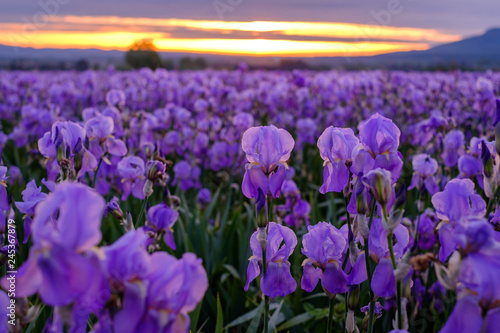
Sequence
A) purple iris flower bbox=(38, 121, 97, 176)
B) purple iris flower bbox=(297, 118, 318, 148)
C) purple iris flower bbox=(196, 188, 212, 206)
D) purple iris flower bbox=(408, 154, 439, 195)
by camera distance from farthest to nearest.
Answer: purple iris flower bbox=(297, 118, 318, 148) < purple iris flower bbox=(196, 188, 212, 206) < purple iris flower bbox=(408, 154, 439, 195) < purple iris flower bbox=(38, 121, 97, 176)

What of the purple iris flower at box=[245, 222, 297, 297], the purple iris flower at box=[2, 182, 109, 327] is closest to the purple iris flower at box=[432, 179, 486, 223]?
the purple iris flower at box=[245, 222, 297, 297]

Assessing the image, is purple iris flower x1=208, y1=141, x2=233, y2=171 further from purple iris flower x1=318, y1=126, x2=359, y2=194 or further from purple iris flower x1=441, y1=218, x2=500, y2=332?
purple iris flower x1=441, y1=218, x2=500, y2=332

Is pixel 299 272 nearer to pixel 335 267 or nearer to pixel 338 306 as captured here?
pixel 338 306

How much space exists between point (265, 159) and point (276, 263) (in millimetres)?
357

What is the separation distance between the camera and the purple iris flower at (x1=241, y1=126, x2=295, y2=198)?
1606 mm

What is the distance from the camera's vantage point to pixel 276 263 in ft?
5.13

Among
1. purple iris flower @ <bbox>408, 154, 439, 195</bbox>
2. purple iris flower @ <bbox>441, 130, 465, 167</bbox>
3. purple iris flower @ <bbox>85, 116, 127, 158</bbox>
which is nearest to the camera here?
purple iris flower @ <bbox>85, 116, 127, 158</bbox>

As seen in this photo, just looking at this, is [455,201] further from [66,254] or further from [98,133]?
[98,133]

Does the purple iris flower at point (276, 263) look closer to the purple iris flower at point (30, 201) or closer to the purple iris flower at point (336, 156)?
the purple iris flower at point (336, 156)

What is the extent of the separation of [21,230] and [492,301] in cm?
249

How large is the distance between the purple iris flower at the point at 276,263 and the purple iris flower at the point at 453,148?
2.26 meters

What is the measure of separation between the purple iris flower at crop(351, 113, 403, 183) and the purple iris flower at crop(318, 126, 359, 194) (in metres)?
0.07

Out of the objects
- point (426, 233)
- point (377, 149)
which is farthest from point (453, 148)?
point (377, 149)

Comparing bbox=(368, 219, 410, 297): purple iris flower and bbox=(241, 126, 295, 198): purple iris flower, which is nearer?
bbox=(368, 219, 410, 297): purple iris flower
